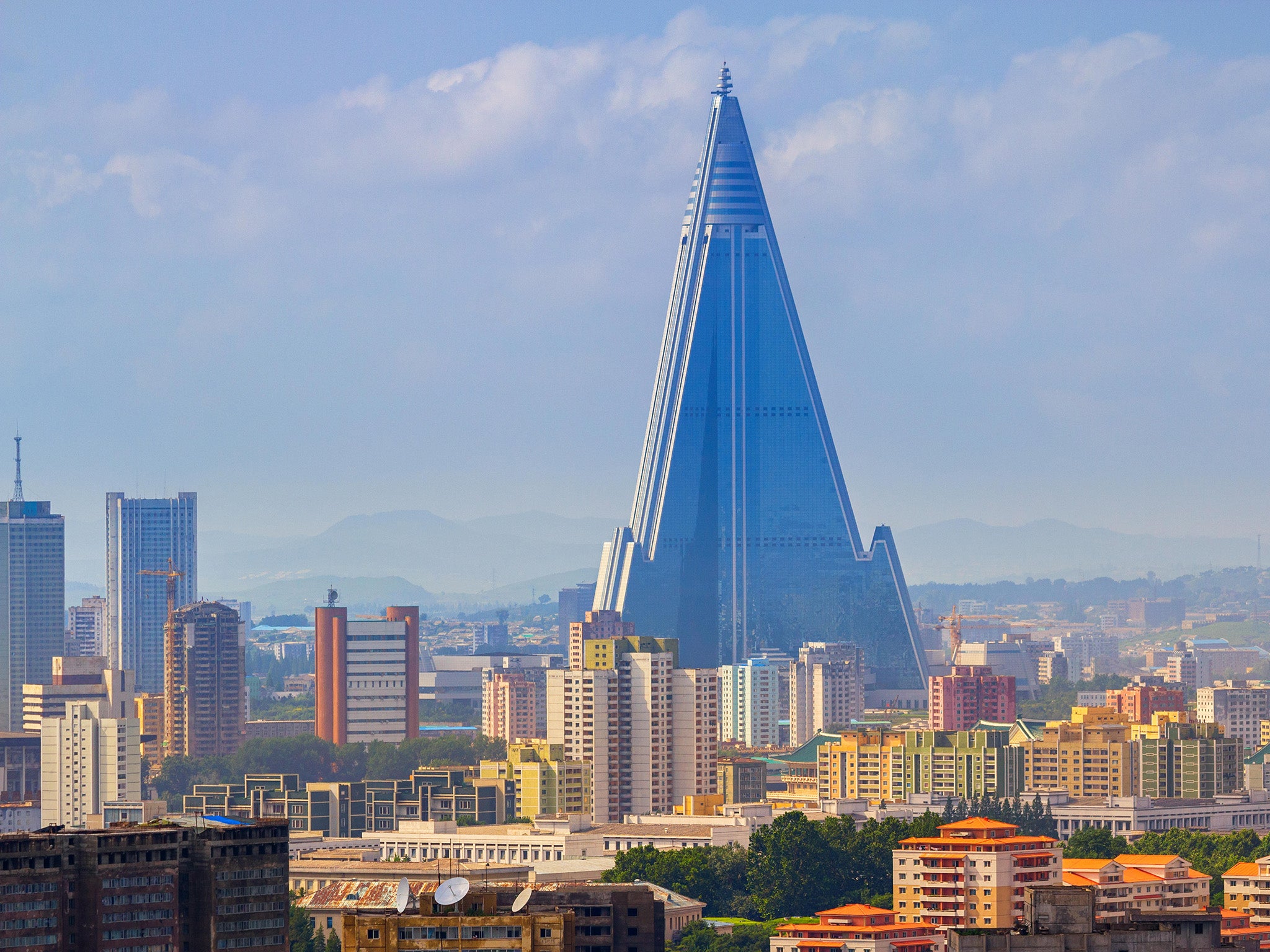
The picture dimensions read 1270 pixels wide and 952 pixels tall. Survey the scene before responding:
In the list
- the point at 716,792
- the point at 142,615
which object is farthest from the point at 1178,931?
the point at 142,615

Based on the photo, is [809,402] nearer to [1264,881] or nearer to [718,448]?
[718,448]

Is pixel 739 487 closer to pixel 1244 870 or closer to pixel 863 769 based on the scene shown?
pixel 863 769

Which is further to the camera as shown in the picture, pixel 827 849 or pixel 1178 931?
pixel 827 849

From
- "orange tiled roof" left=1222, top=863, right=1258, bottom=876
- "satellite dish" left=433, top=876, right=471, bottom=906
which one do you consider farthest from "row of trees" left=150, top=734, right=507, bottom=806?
"satellite dish" left=433, top=876, right=471, bottom=906

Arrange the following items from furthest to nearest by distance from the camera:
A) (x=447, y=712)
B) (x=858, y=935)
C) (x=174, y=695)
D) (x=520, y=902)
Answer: (x=447, y=712)
(x=174, y=695)
(x=858, y=935)
(x=520, y=902)

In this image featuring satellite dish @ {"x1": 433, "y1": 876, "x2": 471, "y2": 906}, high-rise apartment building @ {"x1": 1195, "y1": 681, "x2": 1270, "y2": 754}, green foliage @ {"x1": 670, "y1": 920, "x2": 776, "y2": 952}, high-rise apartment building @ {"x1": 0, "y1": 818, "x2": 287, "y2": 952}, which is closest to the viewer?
satellite dish @ {"x1": 433, "y1": 876, "x2": 471, "y2": 906}

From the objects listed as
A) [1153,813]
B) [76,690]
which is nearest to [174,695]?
[76,690]

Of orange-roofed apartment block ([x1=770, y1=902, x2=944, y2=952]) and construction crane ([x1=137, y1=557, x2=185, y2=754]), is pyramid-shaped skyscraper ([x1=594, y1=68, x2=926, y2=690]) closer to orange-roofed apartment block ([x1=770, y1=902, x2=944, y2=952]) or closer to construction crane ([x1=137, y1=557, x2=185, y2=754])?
construction crane ([x1=137, y1=557, x2=185, y2=754])
